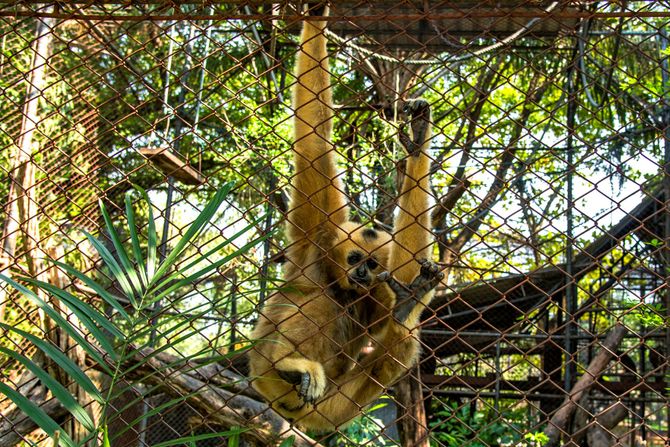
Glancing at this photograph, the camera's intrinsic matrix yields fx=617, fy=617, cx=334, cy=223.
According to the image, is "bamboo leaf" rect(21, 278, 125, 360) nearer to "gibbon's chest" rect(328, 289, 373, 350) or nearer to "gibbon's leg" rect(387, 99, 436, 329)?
"gibbon's leg" rect(387, 99, 436, 329)

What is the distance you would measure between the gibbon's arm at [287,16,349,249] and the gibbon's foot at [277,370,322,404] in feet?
2.34

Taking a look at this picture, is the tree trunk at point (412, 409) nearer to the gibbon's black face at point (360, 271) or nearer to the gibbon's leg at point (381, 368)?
the gibbon's leg at point (381, 368)

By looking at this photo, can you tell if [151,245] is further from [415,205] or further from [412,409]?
[412,409]

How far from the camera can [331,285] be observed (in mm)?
3807

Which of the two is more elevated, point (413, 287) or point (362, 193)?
point (362, 193)

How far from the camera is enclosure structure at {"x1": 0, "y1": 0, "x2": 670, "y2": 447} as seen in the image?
2795mm

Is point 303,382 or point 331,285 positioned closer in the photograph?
point 303,382

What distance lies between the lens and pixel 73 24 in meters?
9.34

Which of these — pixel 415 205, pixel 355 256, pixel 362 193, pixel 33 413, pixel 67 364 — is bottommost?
pixel 33 413

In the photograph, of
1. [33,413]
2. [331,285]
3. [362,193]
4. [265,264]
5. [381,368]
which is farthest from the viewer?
[362,193]

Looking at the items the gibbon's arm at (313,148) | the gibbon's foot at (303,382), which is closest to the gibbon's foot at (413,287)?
the gibbon's arm at (313,148)

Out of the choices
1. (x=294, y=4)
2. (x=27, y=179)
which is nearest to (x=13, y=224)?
(x=27, y=179)

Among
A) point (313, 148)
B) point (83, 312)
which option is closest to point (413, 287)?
point (313, 148)

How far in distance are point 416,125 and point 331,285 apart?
1.22 meters
